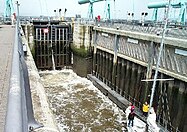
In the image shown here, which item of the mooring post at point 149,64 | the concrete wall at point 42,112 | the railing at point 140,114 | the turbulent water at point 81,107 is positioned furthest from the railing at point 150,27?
the concrete wall at point 42,112

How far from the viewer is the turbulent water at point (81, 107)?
47.9ft

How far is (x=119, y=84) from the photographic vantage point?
758 inches

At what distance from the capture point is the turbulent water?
47.9 feet

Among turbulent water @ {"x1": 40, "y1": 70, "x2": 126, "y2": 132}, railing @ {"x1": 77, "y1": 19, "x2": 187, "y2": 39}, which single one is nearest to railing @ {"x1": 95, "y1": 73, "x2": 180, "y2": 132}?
turbulent water @ {"x1": 40, "y1": 70, "x2": 126, "y2": 132}

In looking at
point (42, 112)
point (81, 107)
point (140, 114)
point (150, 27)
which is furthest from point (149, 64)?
point (42, 112)

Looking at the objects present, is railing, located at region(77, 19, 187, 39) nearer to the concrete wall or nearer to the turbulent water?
the turbulent water

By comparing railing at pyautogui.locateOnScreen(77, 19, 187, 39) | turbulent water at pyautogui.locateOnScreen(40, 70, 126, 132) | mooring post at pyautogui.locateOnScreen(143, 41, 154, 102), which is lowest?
turbulent water at pyautogui.locateOnScreen(40, 70, 126, 132)

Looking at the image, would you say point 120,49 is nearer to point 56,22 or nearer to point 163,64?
point 163,64

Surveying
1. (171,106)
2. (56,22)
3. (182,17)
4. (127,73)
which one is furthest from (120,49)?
(56,22)

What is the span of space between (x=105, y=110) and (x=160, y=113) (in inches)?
189

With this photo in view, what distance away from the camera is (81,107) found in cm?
1752

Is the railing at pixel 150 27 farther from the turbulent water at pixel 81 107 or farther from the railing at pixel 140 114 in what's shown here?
the turbulent water at pixel 81 107

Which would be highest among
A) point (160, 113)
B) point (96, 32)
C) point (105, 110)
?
point (96, 32)

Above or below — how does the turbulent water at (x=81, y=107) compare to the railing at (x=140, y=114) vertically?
below
